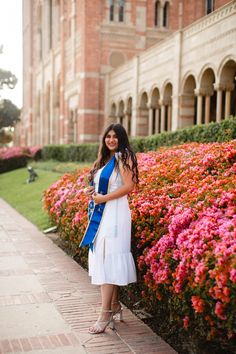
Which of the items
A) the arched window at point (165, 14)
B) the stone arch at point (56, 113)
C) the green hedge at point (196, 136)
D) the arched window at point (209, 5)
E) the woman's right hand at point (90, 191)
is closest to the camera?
the woman's right hand at point (90, 191)

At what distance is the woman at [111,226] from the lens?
413cm

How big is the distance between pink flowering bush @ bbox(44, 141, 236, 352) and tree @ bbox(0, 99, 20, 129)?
4132 cm

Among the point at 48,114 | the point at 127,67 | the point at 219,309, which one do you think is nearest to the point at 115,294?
the point at 219,309

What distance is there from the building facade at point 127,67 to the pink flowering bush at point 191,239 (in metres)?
11.2

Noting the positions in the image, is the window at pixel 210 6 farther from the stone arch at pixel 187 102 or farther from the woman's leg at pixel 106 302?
the woman's leg at pixel 106 302

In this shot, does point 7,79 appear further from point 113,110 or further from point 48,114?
point 113,110

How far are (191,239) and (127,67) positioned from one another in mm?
22481

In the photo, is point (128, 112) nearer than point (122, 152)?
No

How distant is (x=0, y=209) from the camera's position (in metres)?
14.2

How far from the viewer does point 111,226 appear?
13.5ft

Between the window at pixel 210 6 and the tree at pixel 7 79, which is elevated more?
the window at pixel 210 6

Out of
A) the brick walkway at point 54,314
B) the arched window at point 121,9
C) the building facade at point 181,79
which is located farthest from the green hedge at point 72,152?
the brick walkway at point 54,314

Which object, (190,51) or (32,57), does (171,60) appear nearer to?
(190,51)

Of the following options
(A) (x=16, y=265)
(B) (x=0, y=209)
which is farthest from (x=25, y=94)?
(A) (x=16, y=265)
